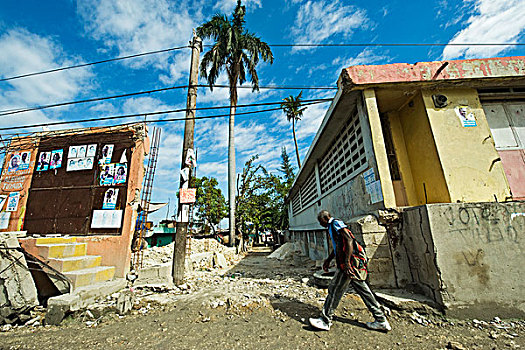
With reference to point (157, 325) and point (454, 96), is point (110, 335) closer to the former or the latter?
point (157, 325)

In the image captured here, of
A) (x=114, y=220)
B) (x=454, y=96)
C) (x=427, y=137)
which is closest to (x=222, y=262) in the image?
(x=114, y=220)

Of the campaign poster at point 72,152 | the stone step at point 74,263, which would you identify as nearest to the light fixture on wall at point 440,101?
the stone step at point 74,263

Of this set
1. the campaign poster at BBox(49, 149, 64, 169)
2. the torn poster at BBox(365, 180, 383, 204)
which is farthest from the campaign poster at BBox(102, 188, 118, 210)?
the torn poster at BBox(365, 180, 383, 204)

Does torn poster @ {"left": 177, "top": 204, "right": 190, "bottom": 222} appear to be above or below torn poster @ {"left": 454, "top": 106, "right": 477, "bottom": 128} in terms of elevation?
below

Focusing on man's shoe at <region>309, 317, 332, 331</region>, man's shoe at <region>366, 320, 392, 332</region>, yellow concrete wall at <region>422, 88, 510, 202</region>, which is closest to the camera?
man's shoe at <region>366, 320, 392, 332</region>

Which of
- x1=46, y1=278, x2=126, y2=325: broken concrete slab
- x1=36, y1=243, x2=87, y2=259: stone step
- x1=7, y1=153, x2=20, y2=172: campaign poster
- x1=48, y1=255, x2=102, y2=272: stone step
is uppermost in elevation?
x1=7, y1=153, x2=20, y2=172: campaign poster

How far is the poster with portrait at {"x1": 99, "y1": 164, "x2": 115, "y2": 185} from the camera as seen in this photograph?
7.42m

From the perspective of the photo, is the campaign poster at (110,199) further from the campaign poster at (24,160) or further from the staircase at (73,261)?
the campaign poster at (24,160)

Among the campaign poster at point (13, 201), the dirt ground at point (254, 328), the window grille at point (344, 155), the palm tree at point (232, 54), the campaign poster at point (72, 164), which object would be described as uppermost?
the palm tree at point (232, 54)

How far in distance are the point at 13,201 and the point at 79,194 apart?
2448 mm

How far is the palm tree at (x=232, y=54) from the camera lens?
15.1 meters

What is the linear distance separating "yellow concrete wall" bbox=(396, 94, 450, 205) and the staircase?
7836mm

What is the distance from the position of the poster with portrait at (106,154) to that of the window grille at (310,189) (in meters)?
7.85

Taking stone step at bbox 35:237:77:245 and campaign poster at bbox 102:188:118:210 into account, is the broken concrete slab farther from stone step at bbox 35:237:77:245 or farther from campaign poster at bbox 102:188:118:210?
campaign poster at bbox 102:188:118:210
